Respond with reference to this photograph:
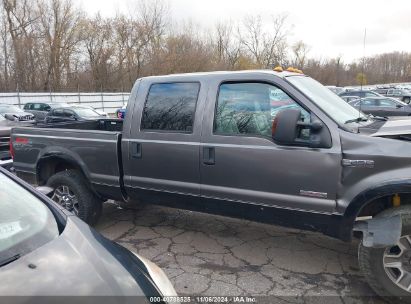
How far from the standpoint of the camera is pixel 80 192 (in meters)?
4.53

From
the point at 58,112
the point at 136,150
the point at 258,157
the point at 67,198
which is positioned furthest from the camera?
the point at 58,112

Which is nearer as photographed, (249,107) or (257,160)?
(257,160)

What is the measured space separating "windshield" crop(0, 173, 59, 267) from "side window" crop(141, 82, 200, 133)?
1.79 meters

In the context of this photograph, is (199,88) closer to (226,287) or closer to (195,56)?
(226,287)

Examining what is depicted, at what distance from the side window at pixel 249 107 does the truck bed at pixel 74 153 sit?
51.3 inches

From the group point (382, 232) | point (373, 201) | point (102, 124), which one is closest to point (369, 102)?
point (102, 124)

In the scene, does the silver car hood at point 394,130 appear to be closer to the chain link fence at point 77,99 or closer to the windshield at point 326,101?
the windshield at point 326,101

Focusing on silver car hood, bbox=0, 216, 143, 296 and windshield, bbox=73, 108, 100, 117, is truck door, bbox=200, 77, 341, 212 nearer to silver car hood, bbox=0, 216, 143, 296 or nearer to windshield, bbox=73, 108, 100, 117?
silver car hood, bbox=0, 216, 143, 296

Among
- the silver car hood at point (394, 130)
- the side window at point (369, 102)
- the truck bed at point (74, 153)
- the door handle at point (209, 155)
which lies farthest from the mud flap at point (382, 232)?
the side window at point (369, 102)

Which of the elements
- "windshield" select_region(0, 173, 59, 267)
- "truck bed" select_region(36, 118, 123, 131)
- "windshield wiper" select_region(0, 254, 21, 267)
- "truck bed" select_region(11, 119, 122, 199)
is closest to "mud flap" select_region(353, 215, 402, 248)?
"windshield" select_region(0, 173, 59, 267)

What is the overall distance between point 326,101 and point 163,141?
1.70 metres

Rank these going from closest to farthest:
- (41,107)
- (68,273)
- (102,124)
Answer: (68,273), (102,124), (41,107)

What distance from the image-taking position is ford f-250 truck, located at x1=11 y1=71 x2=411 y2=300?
9.75ft

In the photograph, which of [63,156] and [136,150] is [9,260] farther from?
[63,156]
